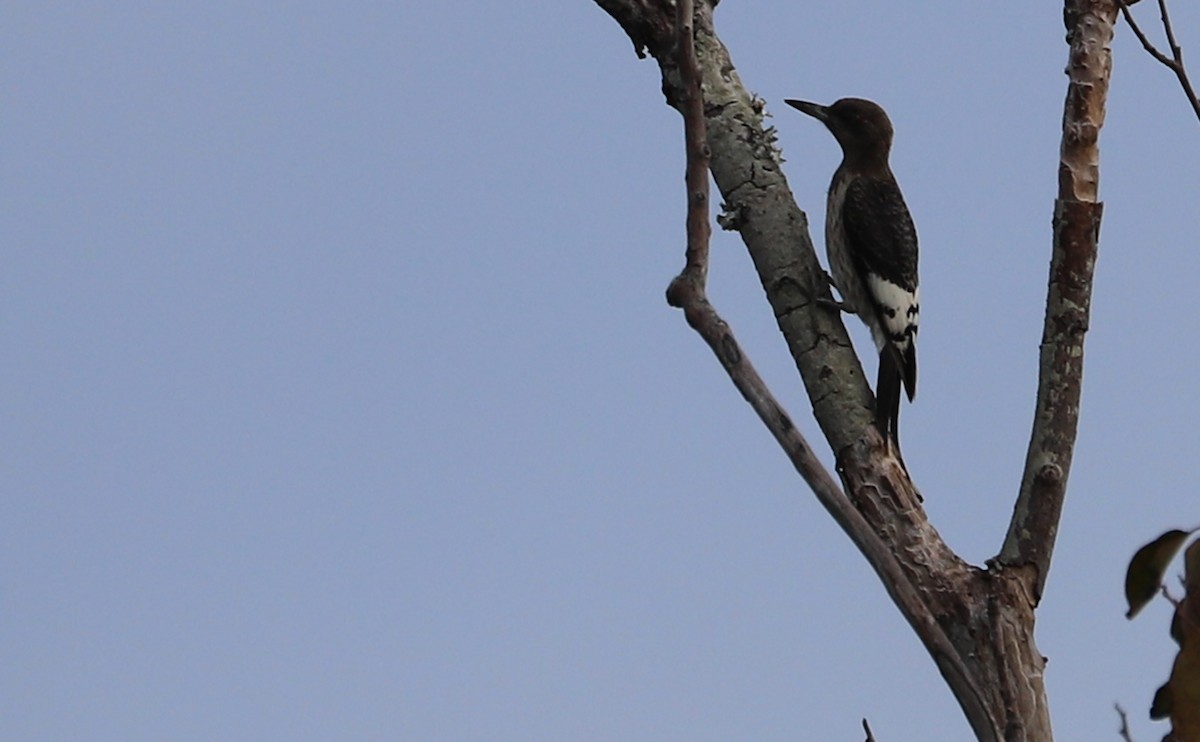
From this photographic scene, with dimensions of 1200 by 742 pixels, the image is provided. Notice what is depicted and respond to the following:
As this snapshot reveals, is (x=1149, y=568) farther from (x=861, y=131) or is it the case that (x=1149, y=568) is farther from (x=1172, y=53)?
(x=861, y=131)

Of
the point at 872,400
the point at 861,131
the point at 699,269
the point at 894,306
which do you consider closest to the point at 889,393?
the point at 872,400

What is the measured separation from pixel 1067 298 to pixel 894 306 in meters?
2.20

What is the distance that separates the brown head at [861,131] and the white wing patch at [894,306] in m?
0.82

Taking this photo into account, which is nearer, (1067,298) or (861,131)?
(1067,298)

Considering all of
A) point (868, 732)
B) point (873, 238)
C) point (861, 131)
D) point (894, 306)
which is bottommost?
point (868, 732)

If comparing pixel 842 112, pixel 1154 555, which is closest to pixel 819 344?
pixel 1154 555

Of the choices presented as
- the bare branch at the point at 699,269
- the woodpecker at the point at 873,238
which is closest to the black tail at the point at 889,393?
the woodpecker at the point at 873,238

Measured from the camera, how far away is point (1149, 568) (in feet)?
6.02

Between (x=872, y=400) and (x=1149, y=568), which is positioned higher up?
(x=872, y=400)

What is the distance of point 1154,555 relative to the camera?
1847mm

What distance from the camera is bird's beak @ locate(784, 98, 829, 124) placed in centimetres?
618

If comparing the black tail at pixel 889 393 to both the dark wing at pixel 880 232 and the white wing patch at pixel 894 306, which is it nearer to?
the white wing patch at pixel 894 306

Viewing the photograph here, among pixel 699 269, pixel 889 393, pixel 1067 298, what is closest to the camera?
pixel 699 269

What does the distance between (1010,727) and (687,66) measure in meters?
1.24
